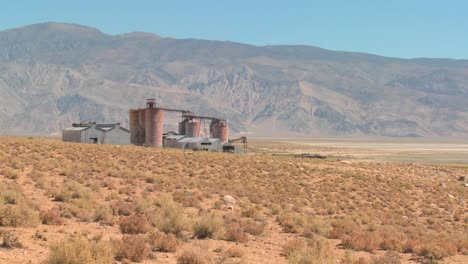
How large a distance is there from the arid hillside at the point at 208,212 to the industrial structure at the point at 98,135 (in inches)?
1198

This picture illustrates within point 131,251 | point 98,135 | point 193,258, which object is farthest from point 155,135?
point 193,258

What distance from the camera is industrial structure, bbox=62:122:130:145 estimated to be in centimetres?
7419

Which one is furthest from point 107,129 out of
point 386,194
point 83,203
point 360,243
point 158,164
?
point 360,243

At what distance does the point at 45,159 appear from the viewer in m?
34.3

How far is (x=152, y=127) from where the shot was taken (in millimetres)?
72250

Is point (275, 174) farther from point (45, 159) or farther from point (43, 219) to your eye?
point (43, 219)

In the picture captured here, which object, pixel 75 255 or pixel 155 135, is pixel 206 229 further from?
pixel 155 135

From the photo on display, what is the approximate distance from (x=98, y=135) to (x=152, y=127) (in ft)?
26.2

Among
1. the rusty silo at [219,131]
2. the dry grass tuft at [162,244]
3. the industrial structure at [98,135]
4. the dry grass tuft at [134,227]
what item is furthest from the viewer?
the rusty silo at [219,131]

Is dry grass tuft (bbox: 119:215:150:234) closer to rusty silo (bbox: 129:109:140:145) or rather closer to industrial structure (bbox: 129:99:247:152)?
industrial structure (bbox: 129:99:247:152)

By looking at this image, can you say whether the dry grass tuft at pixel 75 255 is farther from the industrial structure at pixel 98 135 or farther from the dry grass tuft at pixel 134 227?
the industrial structure at pixel 98 135

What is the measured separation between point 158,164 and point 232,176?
18.5 ft

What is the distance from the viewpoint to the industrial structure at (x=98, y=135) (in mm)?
74188

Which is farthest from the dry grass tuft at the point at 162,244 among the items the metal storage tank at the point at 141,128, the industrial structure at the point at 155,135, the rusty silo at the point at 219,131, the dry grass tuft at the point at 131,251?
the rusty silo at the point at 219,131
